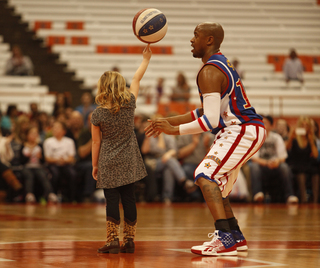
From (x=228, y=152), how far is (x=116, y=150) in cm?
95

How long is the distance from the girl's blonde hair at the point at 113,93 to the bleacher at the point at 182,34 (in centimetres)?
1329

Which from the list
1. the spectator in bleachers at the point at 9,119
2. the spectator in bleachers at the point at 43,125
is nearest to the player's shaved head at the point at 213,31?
A: the spectator in bleachers at the point at 43,125

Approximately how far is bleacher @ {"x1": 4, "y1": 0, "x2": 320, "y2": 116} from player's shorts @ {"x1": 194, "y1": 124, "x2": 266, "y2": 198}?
1344cm

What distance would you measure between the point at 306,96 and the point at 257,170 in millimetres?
5697

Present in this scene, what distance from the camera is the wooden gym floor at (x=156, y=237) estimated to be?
3.88 m

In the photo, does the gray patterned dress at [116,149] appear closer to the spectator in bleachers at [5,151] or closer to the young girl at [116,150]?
the young girl at [116,150]

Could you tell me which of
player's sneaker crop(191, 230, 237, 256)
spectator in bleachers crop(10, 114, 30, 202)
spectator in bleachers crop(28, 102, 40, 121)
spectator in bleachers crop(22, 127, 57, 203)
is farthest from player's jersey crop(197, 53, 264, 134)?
spectator in bleachers crop(28, 102, 40, 121)

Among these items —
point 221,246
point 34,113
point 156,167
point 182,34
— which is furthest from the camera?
point 182,34

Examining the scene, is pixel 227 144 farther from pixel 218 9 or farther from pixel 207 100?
pixel 218 9

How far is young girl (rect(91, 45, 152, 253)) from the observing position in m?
4.46

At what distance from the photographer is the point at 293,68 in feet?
58.1

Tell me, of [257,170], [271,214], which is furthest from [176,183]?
[271,214]

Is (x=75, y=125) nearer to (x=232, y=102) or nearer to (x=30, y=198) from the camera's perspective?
(x=30, y=198)

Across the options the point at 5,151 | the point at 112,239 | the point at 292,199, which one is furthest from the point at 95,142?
the point at 292,199
